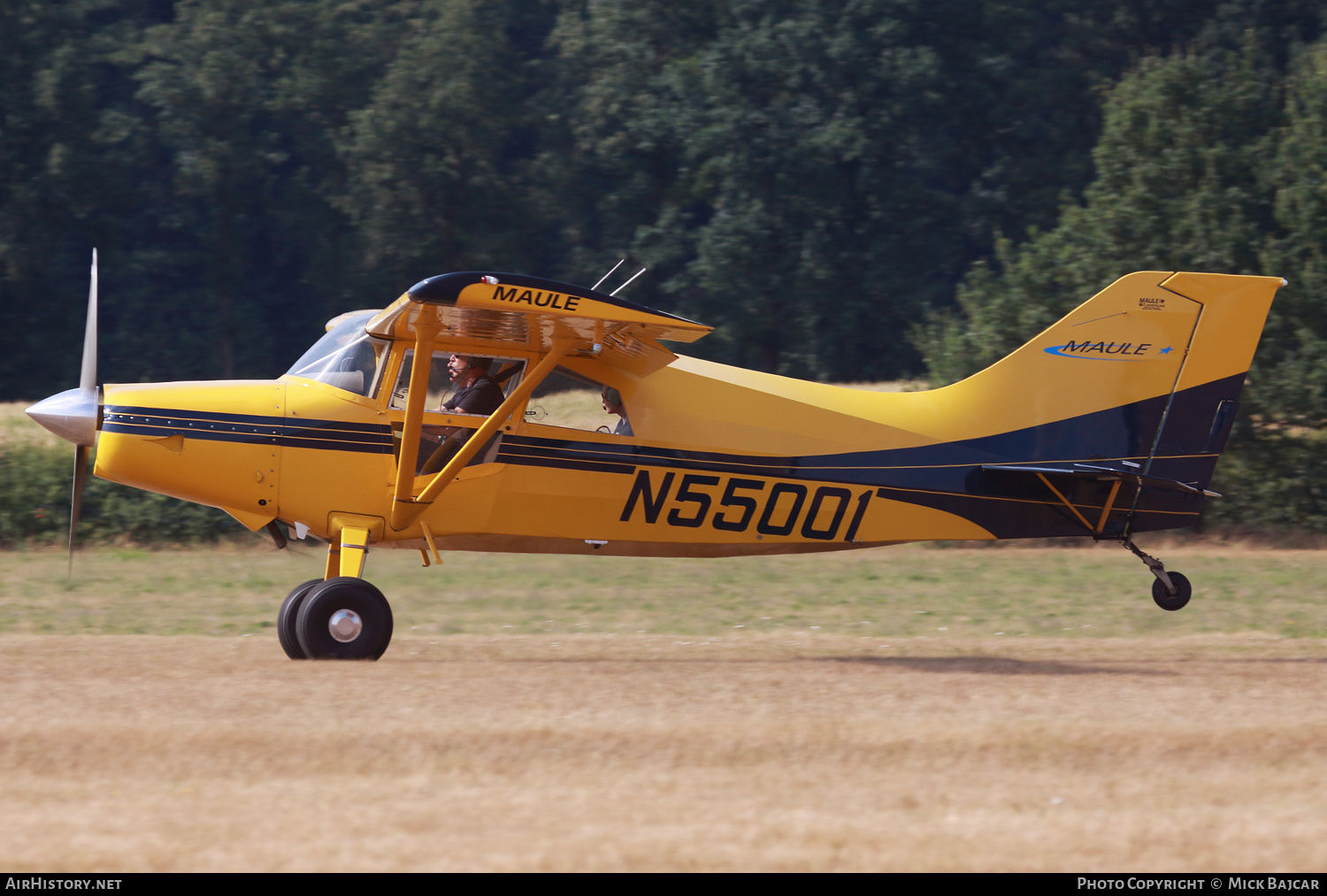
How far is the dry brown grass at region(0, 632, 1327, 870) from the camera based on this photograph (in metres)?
5.69

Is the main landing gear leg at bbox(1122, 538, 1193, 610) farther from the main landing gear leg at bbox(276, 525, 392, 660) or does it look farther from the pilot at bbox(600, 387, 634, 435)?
the main landing gear leg at bbox(276, 525, 392, 660)

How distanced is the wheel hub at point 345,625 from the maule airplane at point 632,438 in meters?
0.01

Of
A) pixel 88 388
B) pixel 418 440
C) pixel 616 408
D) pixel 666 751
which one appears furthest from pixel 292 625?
pixel 666 751

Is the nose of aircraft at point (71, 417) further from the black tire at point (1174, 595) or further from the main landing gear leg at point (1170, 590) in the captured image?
the black tire at point (1174, 595)

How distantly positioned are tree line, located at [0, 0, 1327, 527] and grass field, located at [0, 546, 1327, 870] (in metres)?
27.8

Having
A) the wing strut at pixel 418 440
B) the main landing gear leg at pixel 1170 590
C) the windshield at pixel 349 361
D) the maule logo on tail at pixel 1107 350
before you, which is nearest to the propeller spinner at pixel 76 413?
the windshield at pixel 349 361

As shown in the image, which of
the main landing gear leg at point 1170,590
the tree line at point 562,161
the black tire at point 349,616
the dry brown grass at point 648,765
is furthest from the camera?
the tree line at point 562,161

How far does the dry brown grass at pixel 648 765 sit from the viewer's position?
5688mm

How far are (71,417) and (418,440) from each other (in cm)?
242

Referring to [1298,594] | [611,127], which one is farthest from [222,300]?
[1298,594]

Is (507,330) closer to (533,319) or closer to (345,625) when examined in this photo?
(533,319)

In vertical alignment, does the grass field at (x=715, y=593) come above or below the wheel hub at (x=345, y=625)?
below

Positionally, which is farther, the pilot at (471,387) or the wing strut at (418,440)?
the pilot at (471,387)
